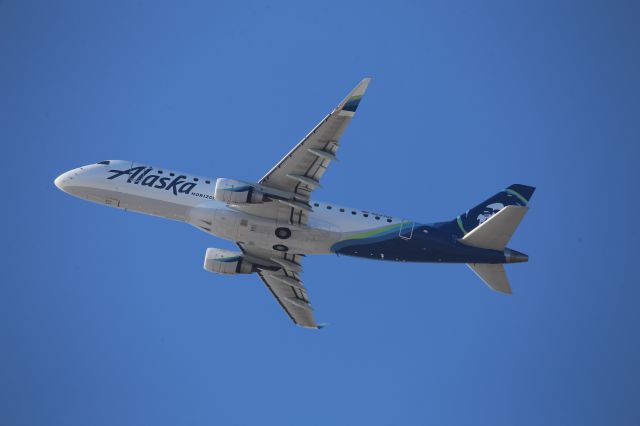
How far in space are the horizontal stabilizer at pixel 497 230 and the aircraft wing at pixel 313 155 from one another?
1052 cm

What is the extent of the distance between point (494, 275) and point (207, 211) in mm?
19263

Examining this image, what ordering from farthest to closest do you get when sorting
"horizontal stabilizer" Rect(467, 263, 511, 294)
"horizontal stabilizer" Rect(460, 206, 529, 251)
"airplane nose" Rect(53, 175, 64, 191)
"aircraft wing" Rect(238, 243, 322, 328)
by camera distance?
"aircraft wing" Rect(238, 243, 322, 328) → "airplane nose" Rect(53, 175, 64, 191) → "horizontal stabilizer" Rect(467, 263, 511, 294) → "horizontal stabilizer" Rect(460, 206, 529, 251)

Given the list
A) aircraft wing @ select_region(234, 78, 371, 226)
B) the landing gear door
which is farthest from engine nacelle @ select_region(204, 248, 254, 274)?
the landing gear door

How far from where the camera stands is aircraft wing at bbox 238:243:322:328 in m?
65.9

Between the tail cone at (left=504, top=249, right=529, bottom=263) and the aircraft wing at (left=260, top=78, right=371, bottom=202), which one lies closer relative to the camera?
the aircraft wing at (left=260, top=78, right=371, bottom=202)

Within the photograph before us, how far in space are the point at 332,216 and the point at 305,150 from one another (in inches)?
258

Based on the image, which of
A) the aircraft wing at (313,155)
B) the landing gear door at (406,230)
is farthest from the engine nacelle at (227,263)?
the landing gear door at (406,230)

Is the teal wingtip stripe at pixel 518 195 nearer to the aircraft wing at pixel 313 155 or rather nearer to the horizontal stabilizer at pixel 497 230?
the horizontal stabilizer at pixel 497 230

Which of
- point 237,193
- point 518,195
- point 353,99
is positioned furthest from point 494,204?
point 237,193

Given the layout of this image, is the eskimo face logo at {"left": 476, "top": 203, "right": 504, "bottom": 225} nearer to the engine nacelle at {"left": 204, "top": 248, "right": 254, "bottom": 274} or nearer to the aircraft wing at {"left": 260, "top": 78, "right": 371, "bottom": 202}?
the aircraft wing at {"left": 260, "top": 78, "right": 371, "bottom": 202}

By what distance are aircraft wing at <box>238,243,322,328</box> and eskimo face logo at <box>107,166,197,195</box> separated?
21.7 feet

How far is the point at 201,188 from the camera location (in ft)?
200

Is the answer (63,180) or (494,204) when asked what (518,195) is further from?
(63,180)

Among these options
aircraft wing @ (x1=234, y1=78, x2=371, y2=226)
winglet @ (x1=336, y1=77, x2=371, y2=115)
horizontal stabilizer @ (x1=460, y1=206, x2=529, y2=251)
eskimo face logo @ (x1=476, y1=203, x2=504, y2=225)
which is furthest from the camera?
eskimo face logo @ (x1=476, y1=203, x2=504, y2=225)
